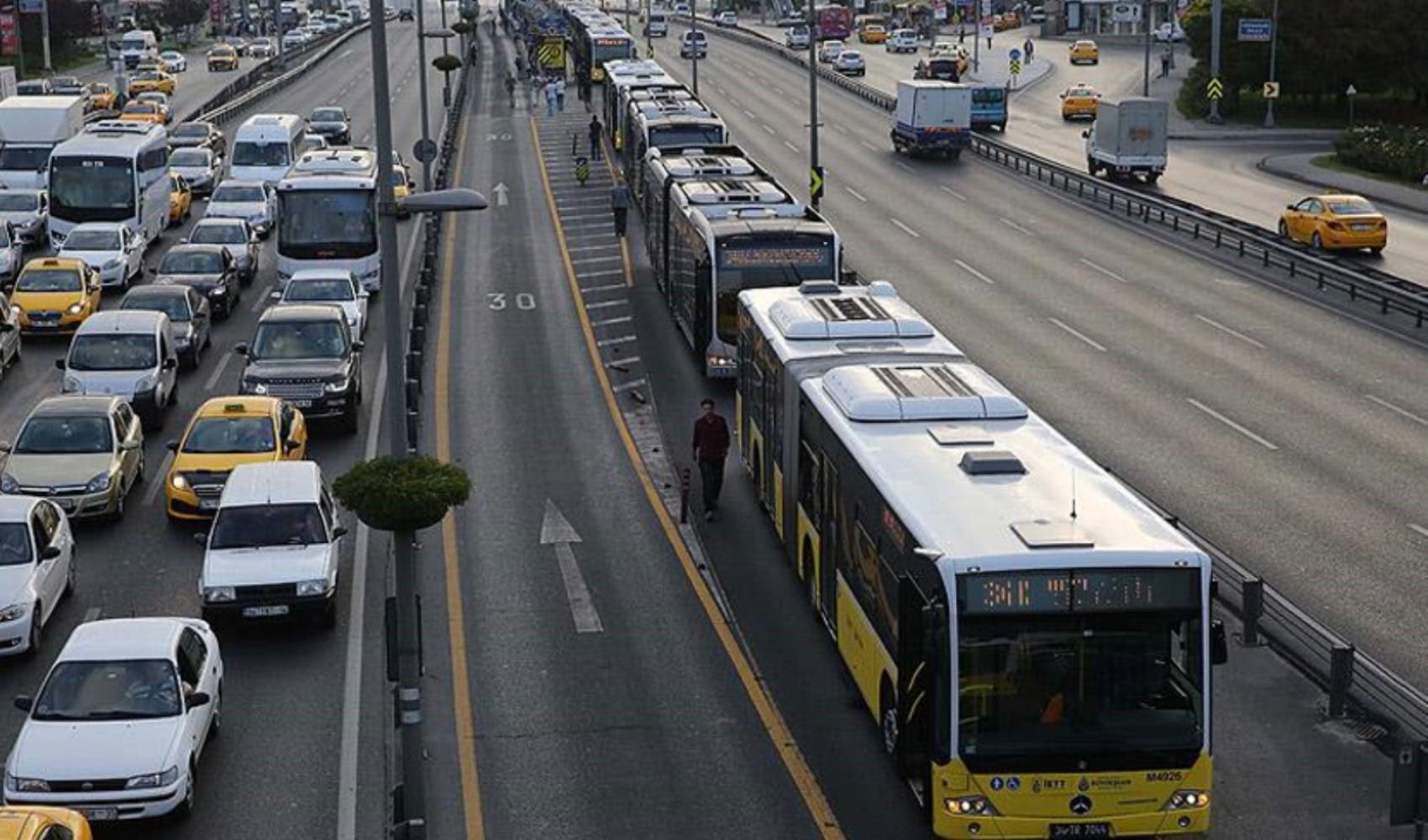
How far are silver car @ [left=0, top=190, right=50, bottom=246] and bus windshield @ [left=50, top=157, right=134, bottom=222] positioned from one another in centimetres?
252

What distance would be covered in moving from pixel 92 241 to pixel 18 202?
28.0 feet

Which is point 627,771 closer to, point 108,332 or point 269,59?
point 108,332

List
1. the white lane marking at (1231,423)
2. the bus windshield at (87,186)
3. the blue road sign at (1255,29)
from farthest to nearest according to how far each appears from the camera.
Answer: the blue road sign at (1255,29) → the bus windshield at (87,186) → the white lane marking at (1231,423)

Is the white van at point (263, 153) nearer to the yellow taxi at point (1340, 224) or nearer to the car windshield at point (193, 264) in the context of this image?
the car windshield at point (193, 264)

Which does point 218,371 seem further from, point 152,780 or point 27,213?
point 152,780

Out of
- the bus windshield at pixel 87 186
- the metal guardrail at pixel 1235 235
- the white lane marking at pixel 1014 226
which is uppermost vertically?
the bus windshield at pixel 87 186

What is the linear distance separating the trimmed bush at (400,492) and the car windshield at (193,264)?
2733 centimetres

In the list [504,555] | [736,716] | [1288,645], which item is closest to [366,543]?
[504,555]

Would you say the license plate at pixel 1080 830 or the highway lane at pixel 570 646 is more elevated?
the license plate at pixel 1080 830

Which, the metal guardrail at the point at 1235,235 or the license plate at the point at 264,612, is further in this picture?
the metal guardrail at the point at 1235,235

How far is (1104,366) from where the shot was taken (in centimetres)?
3906

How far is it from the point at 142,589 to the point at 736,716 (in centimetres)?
891

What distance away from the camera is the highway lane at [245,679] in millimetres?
18703

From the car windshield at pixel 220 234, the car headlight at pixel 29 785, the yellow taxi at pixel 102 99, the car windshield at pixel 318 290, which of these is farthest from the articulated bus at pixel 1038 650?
the yellow taxi at pixel 102 99
